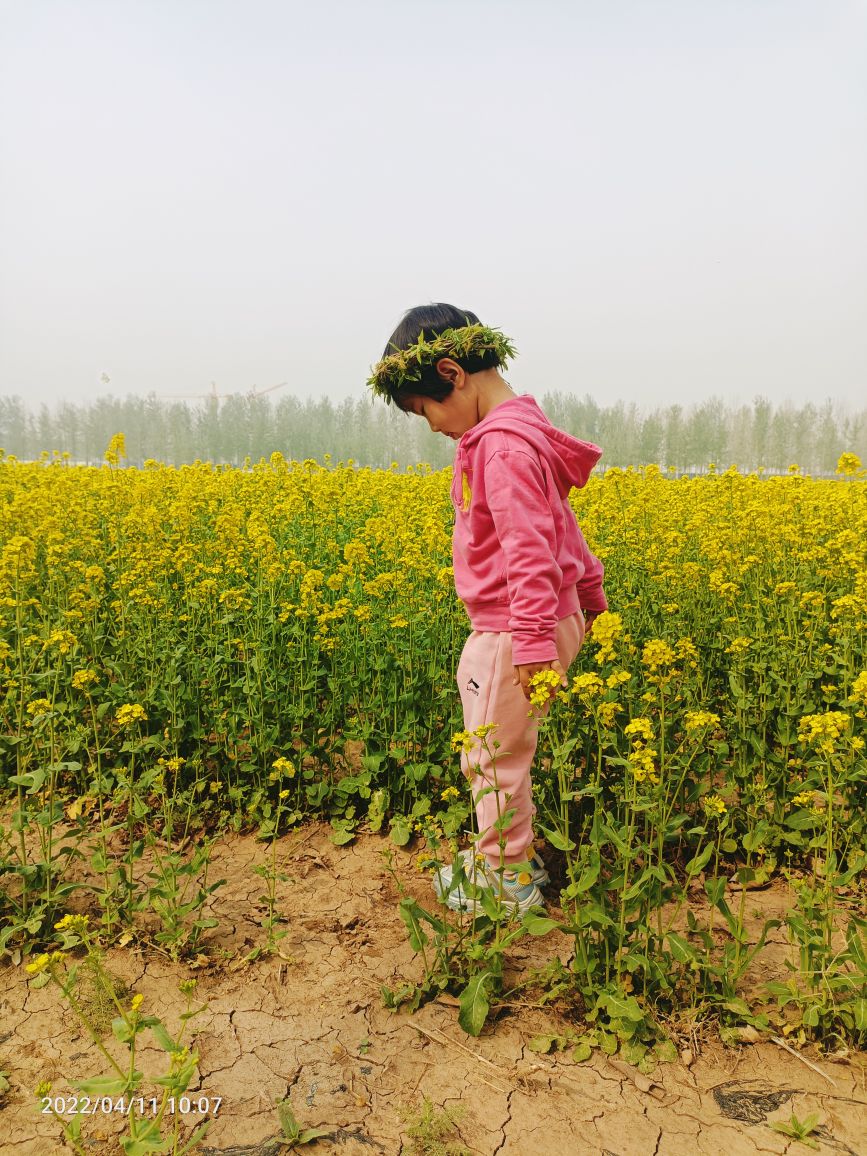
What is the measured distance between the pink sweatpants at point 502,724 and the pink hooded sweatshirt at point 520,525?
0.07 m

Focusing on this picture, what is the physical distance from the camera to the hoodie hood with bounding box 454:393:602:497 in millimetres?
2266

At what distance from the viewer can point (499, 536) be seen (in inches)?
87.5

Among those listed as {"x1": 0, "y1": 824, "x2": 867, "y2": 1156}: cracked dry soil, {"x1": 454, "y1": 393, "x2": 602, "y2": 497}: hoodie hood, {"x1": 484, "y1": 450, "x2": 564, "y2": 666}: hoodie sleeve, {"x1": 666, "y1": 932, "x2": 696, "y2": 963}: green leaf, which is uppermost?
{"x1": 454, "y1": 393, "x2": 602, "y2": 497}: hoodie hood

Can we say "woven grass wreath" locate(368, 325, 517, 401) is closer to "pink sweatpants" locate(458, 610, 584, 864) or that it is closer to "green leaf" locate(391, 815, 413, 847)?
"pink sweatpants" locate(458, 610, 584, 864)

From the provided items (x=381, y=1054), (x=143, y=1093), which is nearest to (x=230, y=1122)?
(x=143, y=1093)

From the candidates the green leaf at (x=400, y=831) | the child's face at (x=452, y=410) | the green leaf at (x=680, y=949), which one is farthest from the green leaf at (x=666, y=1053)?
the child's face at (x=452, y=410)

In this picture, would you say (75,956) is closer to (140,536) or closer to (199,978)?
(199,978)

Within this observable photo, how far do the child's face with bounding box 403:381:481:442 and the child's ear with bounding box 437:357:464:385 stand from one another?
0.03 metres

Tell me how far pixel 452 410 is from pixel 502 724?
3.23ft

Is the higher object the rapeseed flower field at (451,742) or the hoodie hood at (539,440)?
the hoodie hood at (539,440)

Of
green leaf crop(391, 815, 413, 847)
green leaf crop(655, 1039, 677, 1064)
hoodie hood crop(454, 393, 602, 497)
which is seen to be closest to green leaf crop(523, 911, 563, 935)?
green leaf crop(655, 1039, 677, 1064)

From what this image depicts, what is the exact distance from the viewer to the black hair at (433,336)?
2.39 metres

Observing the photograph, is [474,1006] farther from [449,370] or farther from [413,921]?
[449,370]

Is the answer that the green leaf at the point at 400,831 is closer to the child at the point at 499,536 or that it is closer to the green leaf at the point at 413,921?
the child at the point at 499,536
